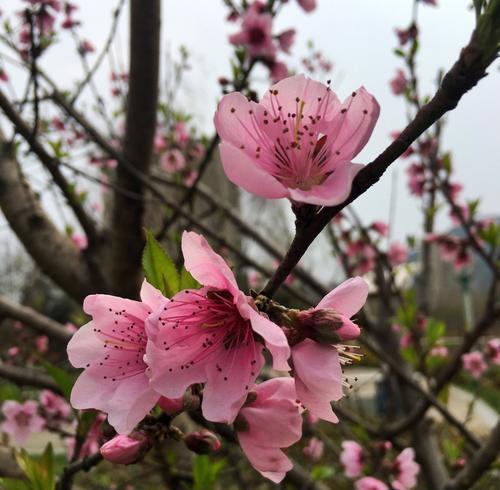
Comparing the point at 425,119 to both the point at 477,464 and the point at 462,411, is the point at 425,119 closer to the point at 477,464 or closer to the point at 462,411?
the point at 477,464

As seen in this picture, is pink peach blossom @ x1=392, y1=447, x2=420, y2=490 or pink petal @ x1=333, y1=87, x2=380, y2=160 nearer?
pink petal @ x1=333, y1=87, x2=380, y2=160

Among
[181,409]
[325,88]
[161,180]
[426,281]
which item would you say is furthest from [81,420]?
[426,281]

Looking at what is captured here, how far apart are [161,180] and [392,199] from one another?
139 centimetres

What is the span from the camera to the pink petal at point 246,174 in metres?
0.61

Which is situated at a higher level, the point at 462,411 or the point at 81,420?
the point at 81,420

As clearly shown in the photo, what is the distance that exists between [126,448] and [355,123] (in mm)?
556

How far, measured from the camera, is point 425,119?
553 millimetres

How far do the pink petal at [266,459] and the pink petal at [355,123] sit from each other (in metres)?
0.42

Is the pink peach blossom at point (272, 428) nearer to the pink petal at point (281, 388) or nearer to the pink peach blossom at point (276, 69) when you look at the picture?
the pink petal at point (281, 388)

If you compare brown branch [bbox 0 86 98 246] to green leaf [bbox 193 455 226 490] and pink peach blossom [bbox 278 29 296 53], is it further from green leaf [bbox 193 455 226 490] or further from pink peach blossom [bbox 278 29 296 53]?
pink peach blossom [bbox 278 29 296 53]

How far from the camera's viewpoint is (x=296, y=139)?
74 cm

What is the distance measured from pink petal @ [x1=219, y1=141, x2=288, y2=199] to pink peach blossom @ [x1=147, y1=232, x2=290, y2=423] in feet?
0.29

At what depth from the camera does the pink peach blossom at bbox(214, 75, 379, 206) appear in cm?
61

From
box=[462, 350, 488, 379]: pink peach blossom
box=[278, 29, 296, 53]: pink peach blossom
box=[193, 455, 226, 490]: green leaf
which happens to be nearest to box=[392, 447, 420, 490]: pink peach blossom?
box=[193, 455, 226, 490]: green leaf
